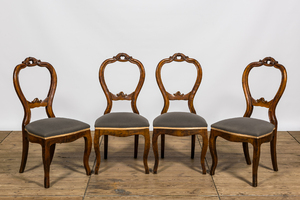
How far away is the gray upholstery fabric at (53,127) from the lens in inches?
113

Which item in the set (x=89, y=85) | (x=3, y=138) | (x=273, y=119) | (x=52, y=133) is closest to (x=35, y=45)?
(x=89, y=85)

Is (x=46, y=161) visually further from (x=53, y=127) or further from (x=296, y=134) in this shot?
(x=296, y=134)

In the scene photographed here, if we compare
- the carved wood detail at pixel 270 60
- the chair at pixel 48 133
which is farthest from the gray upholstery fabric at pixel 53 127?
the carved wood detail at pixel 270 60

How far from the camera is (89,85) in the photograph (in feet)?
15.0

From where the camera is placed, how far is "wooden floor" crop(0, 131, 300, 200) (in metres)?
2.84

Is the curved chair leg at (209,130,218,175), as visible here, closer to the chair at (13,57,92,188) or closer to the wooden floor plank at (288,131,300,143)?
the chair at (13,57,92,188)

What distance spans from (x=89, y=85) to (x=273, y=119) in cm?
240

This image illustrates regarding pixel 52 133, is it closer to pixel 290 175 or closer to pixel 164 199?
pixel 164 199

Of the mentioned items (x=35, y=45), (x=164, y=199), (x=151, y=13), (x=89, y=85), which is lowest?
(x=164, y=199)

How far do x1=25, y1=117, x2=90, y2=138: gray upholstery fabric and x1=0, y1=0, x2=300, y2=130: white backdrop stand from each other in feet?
5.15

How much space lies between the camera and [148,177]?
3.14 m

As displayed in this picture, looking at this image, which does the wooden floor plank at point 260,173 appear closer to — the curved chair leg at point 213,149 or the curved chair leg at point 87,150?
the curved chair leg at point 213,149

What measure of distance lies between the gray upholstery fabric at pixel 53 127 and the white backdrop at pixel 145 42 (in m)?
1.57

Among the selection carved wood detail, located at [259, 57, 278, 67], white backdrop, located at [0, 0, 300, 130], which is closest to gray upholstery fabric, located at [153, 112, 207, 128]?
carved wood detail, located at [259, 57, 278, 67]
